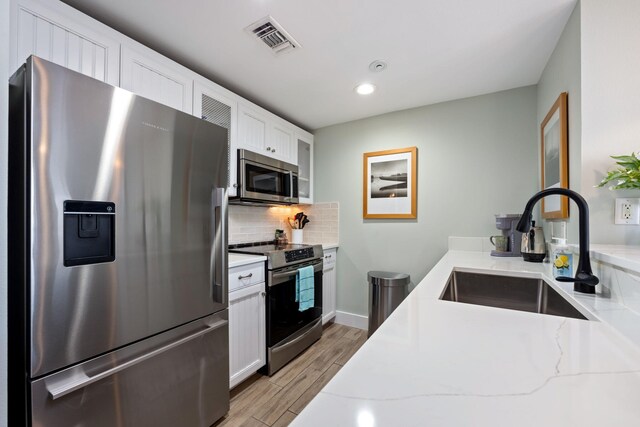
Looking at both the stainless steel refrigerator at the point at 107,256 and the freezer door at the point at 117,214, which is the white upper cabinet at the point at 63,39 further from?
the freezer door at the point at 117,214

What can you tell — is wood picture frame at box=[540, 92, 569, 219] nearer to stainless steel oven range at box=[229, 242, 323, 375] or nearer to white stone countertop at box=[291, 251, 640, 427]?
white stone countertop at box=[291, 251, 640, 427]

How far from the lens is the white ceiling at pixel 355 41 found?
1423 millimetres

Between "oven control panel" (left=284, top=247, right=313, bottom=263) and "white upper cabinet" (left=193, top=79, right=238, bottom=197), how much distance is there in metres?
0.65

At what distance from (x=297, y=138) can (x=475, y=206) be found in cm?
188

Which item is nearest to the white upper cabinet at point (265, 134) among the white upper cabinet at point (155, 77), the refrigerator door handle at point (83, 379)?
the white upper cabinet at point (155, 77)

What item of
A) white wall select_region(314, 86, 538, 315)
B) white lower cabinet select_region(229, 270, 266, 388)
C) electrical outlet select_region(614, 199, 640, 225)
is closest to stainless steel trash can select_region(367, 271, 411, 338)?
white wall select_region(314, 86, 538, 315)

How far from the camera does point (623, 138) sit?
4.11 feet

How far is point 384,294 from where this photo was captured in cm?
254

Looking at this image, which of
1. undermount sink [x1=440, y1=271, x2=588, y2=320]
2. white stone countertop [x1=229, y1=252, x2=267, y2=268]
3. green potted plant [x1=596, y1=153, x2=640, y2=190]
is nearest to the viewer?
green potted plant [x1=596, y1=153, x2=640, y2=190]

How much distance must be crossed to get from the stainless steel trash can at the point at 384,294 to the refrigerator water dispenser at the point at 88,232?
2.06m

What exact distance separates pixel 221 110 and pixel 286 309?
5.38ft

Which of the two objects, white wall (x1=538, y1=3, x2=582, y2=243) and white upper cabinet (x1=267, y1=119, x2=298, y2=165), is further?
white upper cabinet (x1=267, y1=119, x2=298, y2=165)

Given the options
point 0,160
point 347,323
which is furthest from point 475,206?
point 0,160

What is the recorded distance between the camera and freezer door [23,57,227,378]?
Answer: 3.15 feet
